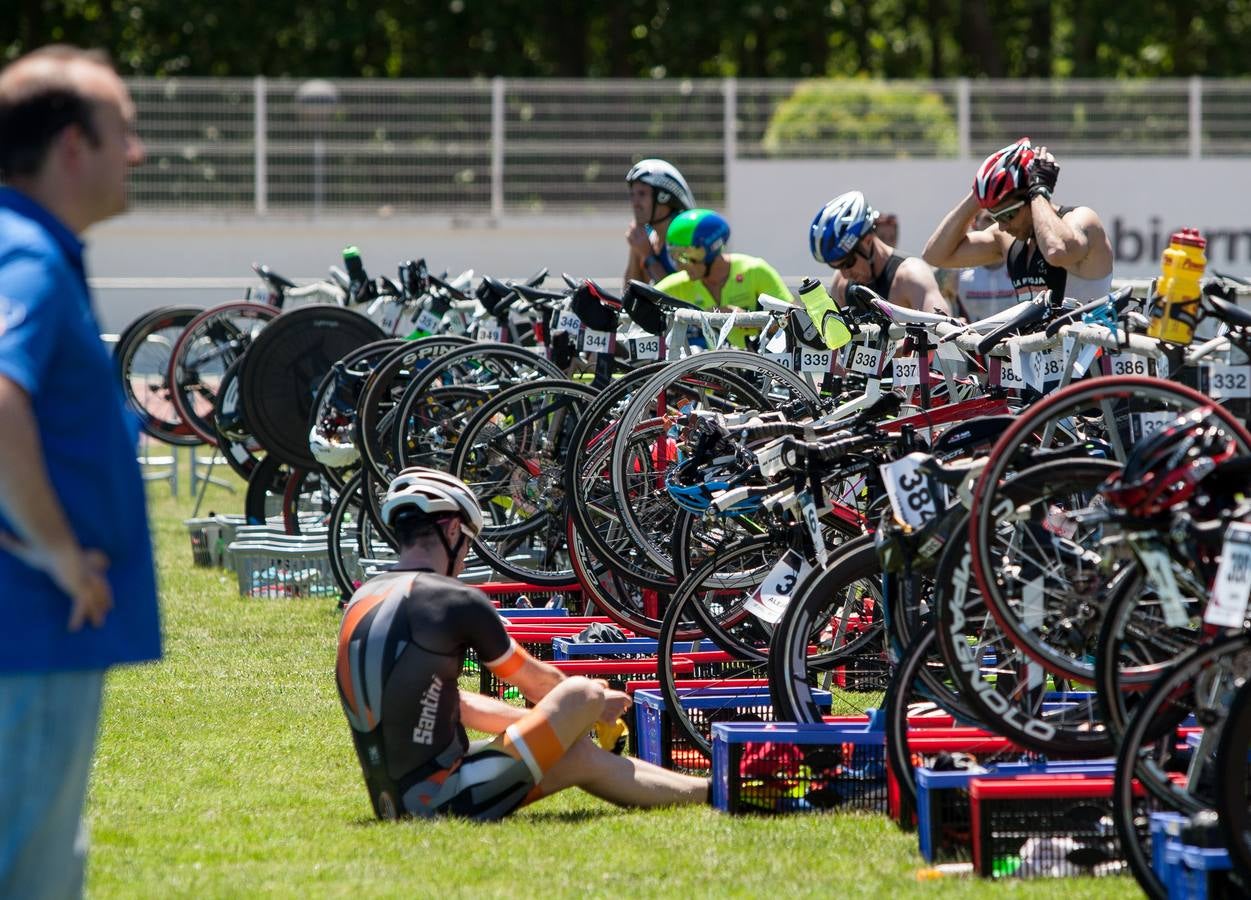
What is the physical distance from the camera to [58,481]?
3.60 meters

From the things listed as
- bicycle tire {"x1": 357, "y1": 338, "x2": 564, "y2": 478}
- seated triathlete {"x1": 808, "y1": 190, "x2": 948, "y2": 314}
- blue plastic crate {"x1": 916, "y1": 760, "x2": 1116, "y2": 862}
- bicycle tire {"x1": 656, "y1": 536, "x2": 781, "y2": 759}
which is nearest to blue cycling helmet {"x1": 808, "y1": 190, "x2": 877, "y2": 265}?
seated triathlete {"x1": 808, "y1": 190, "x2": 948, "y2": 314}

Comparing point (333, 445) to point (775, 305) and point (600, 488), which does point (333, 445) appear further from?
point (775, 305)

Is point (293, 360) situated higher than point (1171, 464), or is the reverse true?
point (293, 360)

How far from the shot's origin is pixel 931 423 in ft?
21.1

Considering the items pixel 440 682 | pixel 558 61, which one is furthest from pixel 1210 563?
pixel 558 61

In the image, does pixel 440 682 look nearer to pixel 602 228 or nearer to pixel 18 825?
pixel 18 825

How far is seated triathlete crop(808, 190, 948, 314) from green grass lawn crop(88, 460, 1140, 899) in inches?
111

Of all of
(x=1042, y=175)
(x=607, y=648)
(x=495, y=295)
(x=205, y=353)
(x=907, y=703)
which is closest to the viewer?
(x=907, y=703)

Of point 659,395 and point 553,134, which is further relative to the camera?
point 553,134

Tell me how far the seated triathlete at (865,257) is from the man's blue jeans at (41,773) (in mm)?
5290

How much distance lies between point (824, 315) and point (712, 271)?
2.44 m

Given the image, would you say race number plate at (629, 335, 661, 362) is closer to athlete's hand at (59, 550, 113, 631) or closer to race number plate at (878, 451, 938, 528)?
race number plate at (878, 451, 938, 528)

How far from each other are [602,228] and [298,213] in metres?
3.59

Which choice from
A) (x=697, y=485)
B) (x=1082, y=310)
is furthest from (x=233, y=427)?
(x=1082, y=310)
